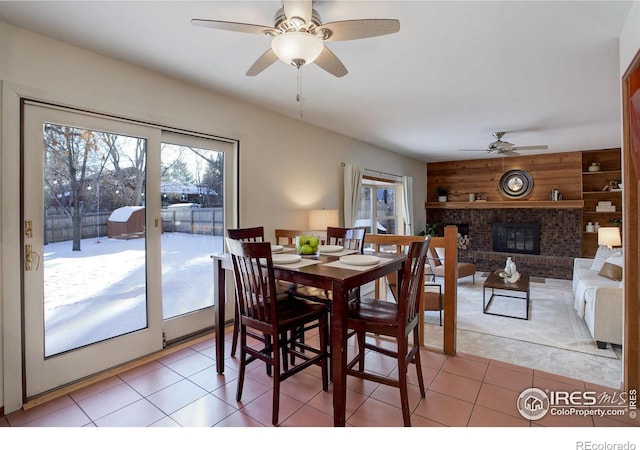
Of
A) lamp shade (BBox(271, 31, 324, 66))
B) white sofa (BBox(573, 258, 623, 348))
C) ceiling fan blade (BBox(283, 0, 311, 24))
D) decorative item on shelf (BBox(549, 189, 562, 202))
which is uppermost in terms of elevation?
ceiling fan blade (BBox(283, 0, 311, 24))

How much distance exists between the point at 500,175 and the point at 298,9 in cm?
690

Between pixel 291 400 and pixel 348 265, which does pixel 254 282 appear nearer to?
pixel 348 265

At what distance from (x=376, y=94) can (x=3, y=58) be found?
280 centimetres

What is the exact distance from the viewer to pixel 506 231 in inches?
277

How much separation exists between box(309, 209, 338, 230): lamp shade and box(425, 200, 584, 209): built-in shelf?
4365mm

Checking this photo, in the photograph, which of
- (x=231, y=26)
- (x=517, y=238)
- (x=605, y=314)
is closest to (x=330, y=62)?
(x=231, y=26)

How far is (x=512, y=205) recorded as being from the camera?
6.79 metres

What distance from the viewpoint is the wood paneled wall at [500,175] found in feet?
21.1

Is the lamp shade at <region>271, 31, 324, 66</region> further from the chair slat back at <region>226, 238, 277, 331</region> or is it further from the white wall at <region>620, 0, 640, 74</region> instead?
the white wall at <region>620, 0, 640, 74</region>

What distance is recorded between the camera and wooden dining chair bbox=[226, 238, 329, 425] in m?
1.80

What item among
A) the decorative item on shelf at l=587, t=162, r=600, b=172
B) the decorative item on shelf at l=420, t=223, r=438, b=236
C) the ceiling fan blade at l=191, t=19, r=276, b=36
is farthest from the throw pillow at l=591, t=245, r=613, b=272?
the ceiling fan blade at l=191, t=19, r=276, b=36

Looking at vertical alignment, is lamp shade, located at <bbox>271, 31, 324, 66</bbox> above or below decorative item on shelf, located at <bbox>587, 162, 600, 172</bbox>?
below

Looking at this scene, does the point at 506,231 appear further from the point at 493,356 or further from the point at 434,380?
the point at 434,380

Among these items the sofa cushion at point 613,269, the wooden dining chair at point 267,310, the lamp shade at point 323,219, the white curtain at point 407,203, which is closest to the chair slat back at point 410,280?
the wooden dining chair at point 267,310
